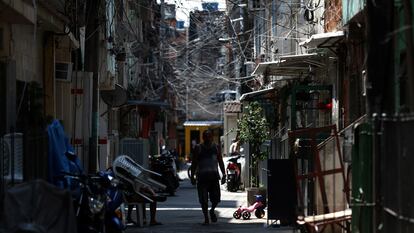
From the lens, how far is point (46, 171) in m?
10.3

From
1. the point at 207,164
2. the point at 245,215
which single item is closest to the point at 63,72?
the point at 207,164

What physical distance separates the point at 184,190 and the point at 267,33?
6619 millimetres

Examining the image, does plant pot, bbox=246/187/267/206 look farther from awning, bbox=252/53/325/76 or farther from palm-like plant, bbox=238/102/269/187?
awning, bbox=252/53/325/76

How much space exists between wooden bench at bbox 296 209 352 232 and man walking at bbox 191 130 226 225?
6136 mm

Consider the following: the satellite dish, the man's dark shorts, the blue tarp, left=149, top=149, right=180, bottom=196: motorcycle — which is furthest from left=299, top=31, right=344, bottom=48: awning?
left=149, top=149, right=180, bottom=196: motorcycle

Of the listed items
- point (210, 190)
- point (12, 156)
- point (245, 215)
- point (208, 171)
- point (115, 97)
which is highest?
point (115, 97)

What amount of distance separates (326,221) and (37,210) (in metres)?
3.30

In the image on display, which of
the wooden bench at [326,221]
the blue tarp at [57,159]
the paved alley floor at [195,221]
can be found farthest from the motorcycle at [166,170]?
the wooden bench at [326,221]

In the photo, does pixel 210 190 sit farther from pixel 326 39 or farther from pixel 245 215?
pixel 326 39

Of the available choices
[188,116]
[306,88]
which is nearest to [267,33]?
[306,88]

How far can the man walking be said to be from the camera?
15.9m

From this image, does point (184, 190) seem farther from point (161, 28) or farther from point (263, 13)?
point (161, 28)

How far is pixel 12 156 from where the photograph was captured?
9.34 metres

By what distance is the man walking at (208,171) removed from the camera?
626 inches
